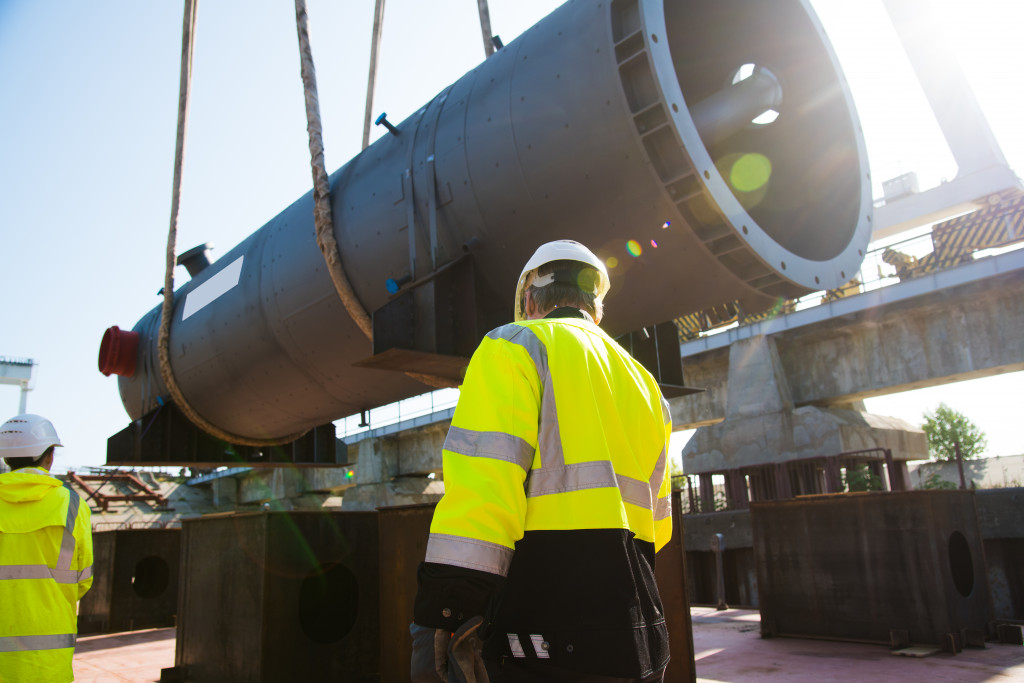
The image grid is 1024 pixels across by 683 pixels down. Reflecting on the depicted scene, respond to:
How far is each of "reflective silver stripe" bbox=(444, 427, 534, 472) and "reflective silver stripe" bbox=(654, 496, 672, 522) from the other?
58 centimetres

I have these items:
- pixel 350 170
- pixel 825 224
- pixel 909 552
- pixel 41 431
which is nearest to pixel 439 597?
pixel 41 431

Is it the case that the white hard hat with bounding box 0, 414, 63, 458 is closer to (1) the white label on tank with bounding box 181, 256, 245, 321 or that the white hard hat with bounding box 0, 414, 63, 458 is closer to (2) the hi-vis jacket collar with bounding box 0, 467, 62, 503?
(2) the hi-vis jacket collar with bounding box 0, 467, 62, 503

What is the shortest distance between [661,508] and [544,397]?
0.61 metres

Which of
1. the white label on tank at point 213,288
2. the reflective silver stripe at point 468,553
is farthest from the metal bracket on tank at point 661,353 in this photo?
the reflective silver stripe at point 468,553

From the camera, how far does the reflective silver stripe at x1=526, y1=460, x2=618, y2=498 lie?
159 cm

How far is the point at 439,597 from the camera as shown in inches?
58.1

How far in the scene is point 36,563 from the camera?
9.17 feet

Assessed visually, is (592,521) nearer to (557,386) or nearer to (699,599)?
(557,386)

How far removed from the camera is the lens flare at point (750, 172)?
4.43 m

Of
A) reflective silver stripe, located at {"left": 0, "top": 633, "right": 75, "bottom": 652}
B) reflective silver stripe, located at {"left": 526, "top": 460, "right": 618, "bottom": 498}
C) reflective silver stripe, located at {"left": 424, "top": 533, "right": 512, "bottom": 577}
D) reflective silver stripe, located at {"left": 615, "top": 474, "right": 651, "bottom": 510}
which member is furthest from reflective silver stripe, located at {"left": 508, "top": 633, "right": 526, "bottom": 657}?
reflective silver stripe, located at {"left": 0, "top": 633, "right": 75, "bottom": 652}

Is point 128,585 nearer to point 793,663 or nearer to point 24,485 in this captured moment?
point 24,485

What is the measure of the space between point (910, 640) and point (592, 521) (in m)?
5.05

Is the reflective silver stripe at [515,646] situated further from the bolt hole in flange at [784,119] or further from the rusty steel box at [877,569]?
the rusty steel box at [877,569]

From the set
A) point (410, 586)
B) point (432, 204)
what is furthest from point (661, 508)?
point (432, 204)
